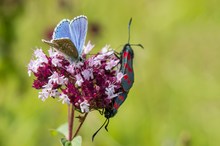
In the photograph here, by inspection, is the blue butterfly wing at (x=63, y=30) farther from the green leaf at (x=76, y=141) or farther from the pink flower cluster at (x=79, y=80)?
the green leaf at (x=76, y=141)

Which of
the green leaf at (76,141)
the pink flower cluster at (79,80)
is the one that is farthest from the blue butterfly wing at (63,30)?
the green leaf at (76,141)

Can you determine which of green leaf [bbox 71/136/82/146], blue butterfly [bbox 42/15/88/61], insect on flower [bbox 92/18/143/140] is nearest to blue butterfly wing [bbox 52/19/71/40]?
blue butterfly [bbox 42/15/88/61]

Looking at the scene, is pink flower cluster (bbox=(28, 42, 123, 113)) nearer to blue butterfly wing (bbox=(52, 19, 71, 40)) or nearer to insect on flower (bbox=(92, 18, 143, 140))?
insect on flower (bbox=(92, 18, 143, 140))

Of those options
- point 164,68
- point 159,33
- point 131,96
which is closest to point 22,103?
point 131,96

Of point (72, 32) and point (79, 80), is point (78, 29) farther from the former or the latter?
point (79, 80)

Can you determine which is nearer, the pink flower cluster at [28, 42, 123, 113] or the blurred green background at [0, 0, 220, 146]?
the pink flower cluster at [28, 42, 123, 113]

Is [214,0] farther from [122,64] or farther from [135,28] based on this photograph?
[122,64]
